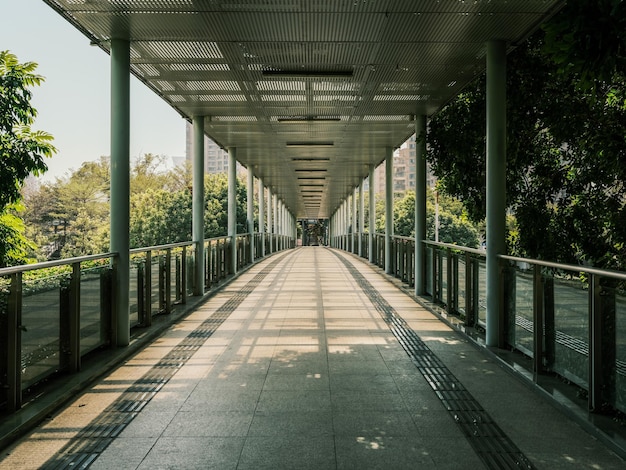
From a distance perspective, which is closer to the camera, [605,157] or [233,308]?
[605,157]

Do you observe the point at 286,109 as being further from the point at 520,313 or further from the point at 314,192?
the point at 314,192

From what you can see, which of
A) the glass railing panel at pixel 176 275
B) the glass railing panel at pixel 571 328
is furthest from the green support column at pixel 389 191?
the glass railing panel at pixel 571 328

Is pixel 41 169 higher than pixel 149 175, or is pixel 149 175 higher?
pixel 149 175

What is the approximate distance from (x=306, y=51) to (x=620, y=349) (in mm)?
4564

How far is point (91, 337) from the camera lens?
4746 mm

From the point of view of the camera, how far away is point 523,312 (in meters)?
4.68

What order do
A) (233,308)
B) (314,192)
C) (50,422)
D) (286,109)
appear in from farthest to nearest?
(314,192) → (286,109) → (233,308) → (50,422)

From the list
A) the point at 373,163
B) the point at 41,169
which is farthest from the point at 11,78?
the point at 373,163

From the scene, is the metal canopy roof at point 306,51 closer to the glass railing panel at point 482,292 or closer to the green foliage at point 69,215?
the glass railing panel at point 482,292

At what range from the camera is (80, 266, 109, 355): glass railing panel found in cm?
454

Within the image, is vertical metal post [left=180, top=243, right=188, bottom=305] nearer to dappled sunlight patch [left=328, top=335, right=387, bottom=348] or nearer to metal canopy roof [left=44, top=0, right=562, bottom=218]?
metal canopy roof [left=44, top=0, right=562, bottom=218]

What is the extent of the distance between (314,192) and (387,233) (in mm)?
16174

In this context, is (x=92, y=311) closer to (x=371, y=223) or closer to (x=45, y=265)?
(x=45, y=265)

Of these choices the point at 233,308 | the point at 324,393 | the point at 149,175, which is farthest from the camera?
the point at 149,175
